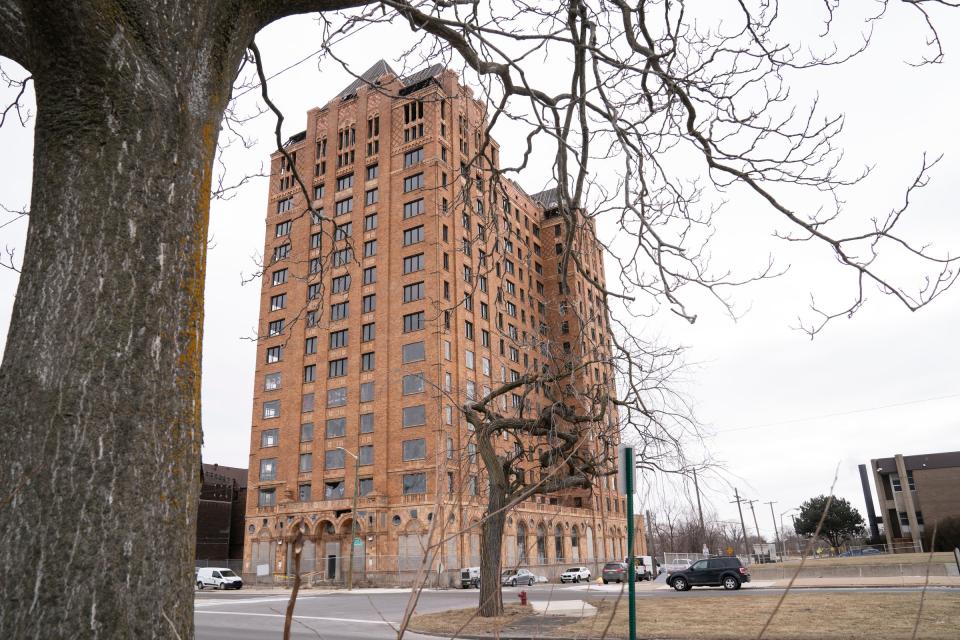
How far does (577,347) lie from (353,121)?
57.4 metres

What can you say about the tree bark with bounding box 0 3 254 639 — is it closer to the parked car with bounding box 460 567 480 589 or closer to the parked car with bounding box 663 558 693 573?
the parked car with bounding box 460 567 480 589

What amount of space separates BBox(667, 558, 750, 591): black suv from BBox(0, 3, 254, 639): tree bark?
1172 inches

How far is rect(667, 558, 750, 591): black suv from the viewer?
28531 mm

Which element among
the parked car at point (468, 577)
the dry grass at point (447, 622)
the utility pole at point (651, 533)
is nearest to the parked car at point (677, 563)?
the utility pole at point (651, 533)

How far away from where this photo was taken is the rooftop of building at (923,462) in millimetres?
72312

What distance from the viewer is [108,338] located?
2283mm

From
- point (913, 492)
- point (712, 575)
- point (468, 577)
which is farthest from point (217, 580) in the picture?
point (913, 492)

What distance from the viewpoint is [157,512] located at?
2.19 metres

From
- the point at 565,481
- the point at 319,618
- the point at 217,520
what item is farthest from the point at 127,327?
the point at 217,520

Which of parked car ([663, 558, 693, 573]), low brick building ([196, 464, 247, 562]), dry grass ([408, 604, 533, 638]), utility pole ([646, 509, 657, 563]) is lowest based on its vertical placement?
parked car ([663, 558, 693, 573])

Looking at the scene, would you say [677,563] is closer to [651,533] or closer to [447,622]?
[651,533]

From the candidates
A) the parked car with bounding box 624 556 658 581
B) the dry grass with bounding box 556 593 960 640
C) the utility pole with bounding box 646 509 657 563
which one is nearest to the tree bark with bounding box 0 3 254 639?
the dry grass with bounding box 556 593 960 640

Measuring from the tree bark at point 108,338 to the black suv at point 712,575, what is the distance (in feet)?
97.7

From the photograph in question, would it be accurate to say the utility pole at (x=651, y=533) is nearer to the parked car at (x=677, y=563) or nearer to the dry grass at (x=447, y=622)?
the parked car at (x=677, y=563)
